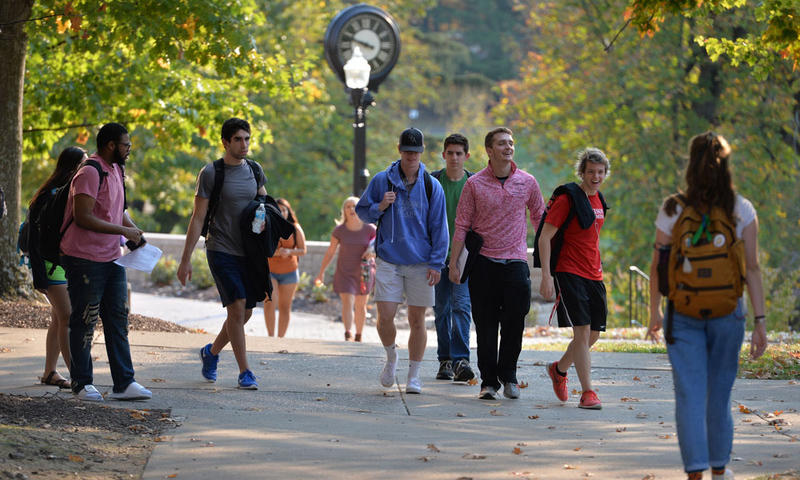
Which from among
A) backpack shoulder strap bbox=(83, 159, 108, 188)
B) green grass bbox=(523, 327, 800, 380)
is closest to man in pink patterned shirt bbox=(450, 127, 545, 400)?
backpack shoulder strap bbox=(83, 159, 108, 188)

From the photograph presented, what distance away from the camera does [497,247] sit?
7320 millimetres

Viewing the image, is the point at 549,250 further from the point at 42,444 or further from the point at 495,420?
the point at 42,444

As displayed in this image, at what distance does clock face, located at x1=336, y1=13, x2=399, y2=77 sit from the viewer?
1570 cm

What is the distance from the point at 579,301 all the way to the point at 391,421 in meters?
1.54

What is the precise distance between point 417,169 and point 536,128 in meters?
18.9

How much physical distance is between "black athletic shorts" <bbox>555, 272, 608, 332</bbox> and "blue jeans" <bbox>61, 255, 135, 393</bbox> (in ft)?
9.65

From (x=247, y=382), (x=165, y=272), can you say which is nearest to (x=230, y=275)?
(x=247, y=382)

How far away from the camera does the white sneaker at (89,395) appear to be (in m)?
6.76

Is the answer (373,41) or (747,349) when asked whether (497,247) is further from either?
(373,41)

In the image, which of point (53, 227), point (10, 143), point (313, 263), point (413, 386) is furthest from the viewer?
point (313, 263)

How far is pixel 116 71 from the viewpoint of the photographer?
42.6ft

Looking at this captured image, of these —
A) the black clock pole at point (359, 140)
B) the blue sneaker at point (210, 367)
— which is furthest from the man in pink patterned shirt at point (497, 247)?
the black clock pole at point (359, 140)

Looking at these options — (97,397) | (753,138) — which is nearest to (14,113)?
(97,397)

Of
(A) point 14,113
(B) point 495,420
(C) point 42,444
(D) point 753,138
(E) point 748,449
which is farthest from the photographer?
(D) point 753,138
